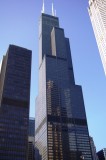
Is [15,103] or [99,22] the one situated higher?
[99,22]

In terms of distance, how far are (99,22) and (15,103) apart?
7578cm

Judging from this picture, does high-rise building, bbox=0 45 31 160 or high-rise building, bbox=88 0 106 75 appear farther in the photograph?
high-rise building, bbox=88 0 106 75

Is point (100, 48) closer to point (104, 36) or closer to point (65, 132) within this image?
point (104, 36)

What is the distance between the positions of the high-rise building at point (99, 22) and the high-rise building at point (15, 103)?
55010 millimetres

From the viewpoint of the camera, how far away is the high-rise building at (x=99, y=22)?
477 ft

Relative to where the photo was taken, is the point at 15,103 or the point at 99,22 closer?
the point at 15,103

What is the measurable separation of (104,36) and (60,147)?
97069 millimetres

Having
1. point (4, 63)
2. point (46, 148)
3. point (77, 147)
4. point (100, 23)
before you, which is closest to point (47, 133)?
point (46, 148)

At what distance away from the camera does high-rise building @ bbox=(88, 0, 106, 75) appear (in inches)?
5725

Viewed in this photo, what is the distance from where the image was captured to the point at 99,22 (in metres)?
153

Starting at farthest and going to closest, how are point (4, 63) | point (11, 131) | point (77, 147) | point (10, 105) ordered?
point (77, 147)
point (4, 63)
point (10, 105)
point (11, 131)

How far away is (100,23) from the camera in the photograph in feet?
498

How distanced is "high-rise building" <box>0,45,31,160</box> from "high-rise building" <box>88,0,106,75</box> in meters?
55.0

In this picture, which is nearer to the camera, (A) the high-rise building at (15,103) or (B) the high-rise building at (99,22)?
(A) the high-rise building at (15,103)
